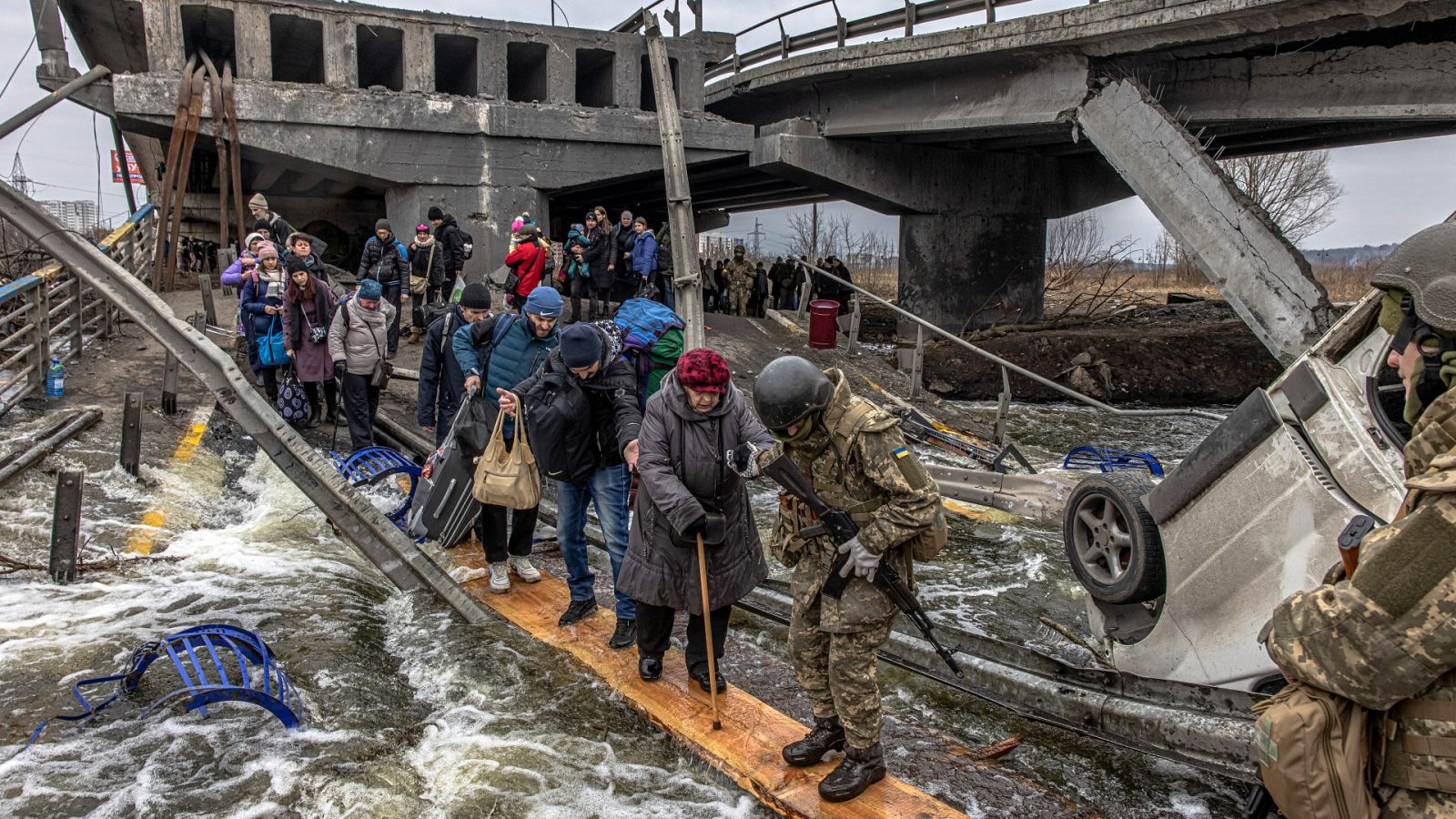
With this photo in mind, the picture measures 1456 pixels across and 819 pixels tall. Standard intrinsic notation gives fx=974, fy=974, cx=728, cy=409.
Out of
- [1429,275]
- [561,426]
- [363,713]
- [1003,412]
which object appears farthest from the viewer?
[1003,412]

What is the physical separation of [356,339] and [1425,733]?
8413 millimetres

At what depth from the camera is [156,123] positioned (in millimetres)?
14219

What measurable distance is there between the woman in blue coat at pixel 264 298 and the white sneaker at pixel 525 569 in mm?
4777

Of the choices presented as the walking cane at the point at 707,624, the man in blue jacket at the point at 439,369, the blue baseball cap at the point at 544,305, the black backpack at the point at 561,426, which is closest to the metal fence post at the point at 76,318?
the man in blue jacket at the point at 439,369

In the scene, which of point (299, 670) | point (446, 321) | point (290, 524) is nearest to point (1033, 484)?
point (446, 321)

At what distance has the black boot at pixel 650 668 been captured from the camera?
489 centimetres

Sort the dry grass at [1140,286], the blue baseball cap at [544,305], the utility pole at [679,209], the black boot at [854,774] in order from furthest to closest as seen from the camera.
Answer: the dry grass at [1140,286] < the utility pole at [679,209] < the blue baseball cap at [544,305] < the black boot at [854,774]

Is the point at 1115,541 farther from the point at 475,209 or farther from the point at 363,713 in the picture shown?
the point at 475,209

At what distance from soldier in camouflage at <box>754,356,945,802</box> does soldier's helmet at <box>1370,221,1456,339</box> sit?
1558 millimetres

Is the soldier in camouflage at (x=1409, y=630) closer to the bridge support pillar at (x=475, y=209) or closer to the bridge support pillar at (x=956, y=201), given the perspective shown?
the bridge support pillar at (x=475, y=209)

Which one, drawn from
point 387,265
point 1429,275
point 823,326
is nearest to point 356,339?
point 387,265

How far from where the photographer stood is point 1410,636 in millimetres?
1955

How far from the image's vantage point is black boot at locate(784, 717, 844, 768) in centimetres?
402

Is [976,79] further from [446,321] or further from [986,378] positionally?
[446,321]
